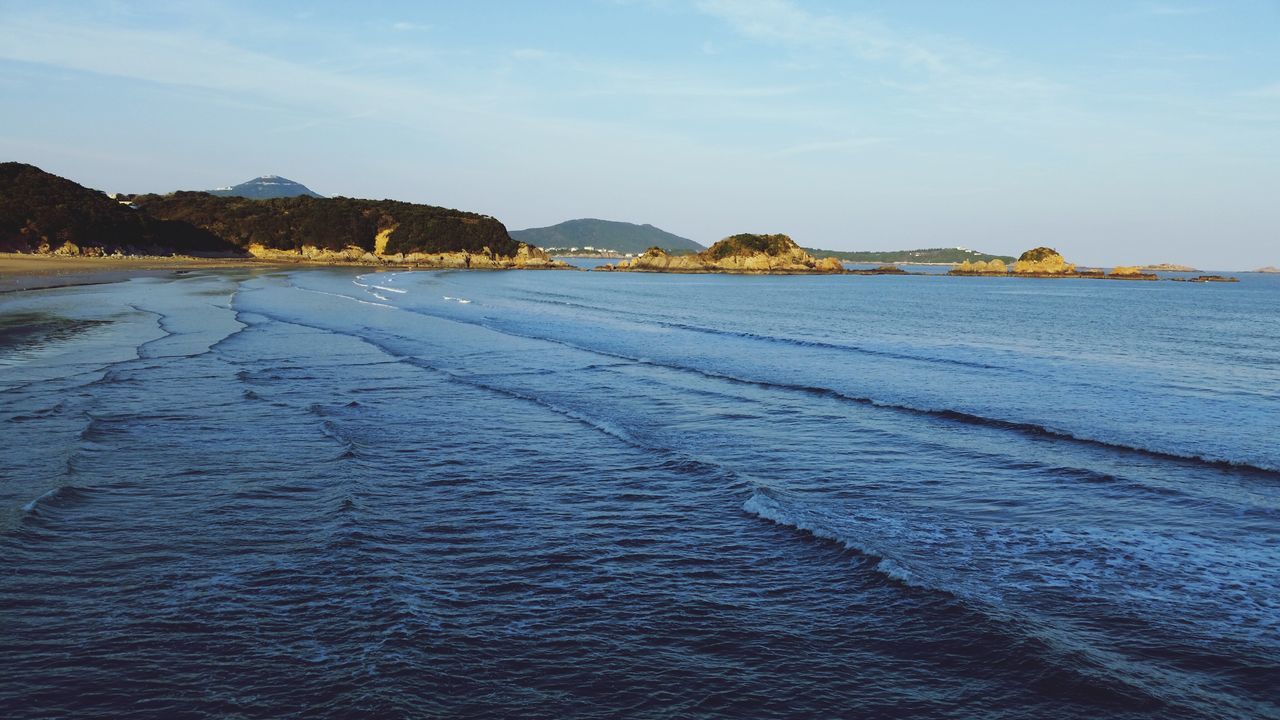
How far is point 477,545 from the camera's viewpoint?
426 inches

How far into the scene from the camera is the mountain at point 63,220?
103312 millimetres

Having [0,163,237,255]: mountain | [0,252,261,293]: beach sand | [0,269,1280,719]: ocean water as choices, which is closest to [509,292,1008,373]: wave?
[0,269,1280,719]: ocean water

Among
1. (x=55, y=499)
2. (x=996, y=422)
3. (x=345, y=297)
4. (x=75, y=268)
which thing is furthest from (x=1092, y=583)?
(x=75, y=268)

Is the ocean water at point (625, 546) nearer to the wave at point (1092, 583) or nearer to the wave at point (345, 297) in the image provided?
the wave at point (1092, 583)

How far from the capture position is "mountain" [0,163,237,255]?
103312 mm

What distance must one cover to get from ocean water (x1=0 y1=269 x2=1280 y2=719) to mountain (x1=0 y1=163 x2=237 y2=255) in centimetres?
9829

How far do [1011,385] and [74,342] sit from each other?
115ft

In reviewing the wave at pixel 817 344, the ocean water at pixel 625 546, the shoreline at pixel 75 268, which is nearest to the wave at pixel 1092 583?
the ocean water at pixel 625 546

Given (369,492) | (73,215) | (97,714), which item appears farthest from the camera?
(73,215)

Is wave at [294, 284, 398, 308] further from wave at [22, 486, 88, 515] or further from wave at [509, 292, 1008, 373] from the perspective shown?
wave at [22, 486, 88, 515]

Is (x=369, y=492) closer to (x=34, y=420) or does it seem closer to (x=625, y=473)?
(x=625, y=473)

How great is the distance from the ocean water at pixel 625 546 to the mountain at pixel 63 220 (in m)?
98.3

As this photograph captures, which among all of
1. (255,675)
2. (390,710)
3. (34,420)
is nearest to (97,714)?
(255,675)

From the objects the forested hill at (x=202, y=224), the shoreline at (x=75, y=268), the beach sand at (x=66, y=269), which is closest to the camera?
the beach sand at (x=66, y=269)
